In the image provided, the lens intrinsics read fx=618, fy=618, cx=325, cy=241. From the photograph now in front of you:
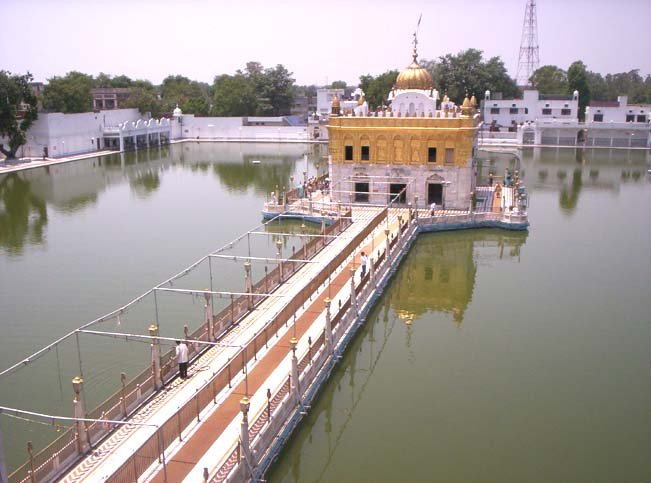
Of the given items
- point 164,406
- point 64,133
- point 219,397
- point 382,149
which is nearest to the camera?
point 219,397

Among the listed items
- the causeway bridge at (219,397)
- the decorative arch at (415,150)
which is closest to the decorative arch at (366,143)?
the decorative arch at (415,150)

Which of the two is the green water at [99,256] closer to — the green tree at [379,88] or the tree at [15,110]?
the tree at [15,110]

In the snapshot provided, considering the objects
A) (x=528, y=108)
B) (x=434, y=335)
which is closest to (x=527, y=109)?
(x=528, y=108)

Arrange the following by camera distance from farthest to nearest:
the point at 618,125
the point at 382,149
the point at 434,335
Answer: the point at 618,125
the point at 382,149
the point at 434,335

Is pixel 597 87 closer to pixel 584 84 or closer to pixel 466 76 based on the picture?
pixel 584 84

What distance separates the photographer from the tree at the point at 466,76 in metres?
80.6

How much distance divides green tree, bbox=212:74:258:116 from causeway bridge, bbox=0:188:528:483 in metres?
70.1

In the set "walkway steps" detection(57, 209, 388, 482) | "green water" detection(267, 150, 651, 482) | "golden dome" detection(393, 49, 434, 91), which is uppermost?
"golden dome" detection(393, 49, 434, 91)

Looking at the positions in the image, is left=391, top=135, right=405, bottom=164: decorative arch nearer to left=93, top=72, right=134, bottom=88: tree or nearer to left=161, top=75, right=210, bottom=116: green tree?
left=161, top=75, right=210, bottom=116: green tree

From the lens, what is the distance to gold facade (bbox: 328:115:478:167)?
3319 centimetres

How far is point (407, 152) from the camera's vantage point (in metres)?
34.1

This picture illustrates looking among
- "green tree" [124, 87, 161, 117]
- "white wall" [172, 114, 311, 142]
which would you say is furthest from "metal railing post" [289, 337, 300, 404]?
"green tree" [124, 87, 161, 117]

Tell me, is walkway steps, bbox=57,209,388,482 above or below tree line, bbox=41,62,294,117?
below

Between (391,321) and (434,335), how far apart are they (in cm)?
175
